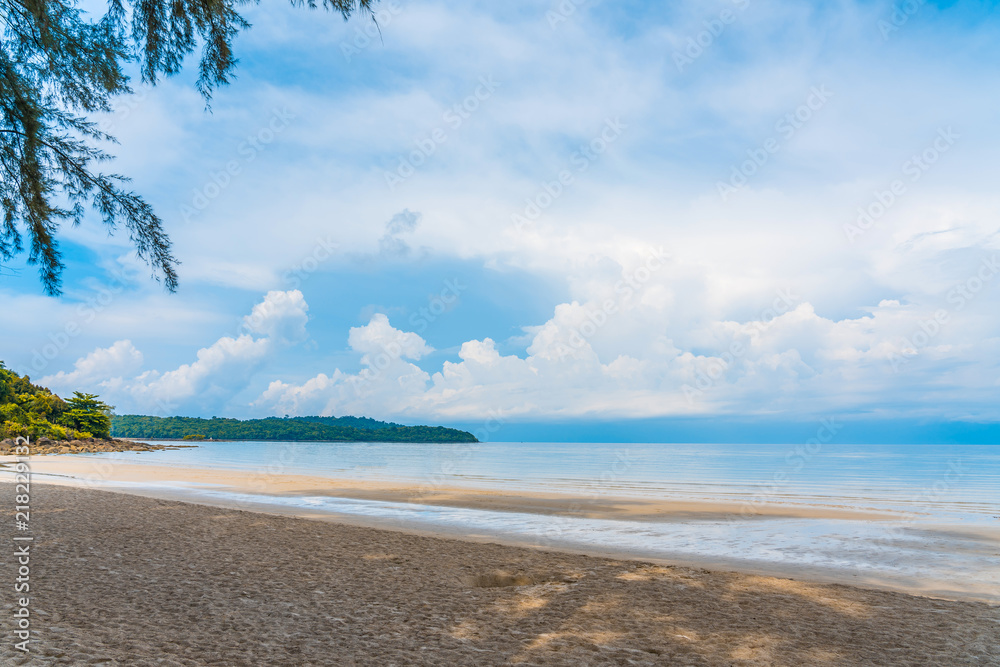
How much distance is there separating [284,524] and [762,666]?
954 centimetres

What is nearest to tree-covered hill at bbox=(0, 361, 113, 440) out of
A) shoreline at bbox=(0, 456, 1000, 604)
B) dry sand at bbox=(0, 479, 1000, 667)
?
shoreline at bbox=(0, 456, 1000, 604)

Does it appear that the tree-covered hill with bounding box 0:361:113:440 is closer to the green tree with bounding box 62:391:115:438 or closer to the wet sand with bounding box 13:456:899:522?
the green tree with bounding box 62:391:115:438

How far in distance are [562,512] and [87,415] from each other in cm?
8074

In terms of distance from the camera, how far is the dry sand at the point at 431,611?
484cm

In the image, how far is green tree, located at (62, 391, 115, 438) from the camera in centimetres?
7525

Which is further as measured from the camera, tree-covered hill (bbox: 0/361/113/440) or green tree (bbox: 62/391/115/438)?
green tree (bbox: 62/391/115/438)

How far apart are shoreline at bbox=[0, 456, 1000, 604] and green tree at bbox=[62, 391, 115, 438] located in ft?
208

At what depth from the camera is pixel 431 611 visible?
242 inches

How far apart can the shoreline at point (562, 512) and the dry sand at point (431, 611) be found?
1492mm

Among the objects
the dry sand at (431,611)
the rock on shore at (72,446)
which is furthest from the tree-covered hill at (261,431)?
the dry sand at (431,611)

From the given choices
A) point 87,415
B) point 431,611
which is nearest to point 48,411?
point 87,415

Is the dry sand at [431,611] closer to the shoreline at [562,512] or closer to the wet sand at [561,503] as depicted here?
the shoreline at [562,512]

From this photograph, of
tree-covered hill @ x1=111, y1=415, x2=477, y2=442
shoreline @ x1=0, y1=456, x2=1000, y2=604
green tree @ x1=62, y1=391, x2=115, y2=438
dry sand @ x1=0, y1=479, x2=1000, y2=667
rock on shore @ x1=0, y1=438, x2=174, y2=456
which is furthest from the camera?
tree-covered hill @ x1=111, y1=415, x2=477, y2=442

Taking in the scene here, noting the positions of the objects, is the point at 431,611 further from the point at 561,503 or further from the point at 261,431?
the point at 261,431
